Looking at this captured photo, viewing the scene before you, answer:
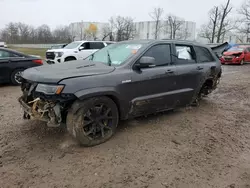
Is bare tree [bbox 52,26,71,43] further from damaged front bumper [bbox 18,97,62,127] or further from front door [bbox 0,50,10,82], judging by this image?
damaged front bumper [bbox 18,97,62,127]

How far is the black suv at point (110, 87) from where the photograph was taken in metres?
2.95

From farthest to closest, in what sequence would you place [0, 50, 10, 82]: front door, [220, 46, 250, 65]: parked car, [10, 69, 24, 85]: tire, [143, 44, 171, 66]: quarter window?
[220, 46, 250, 65]: parked car, [10, 69, 24, 85]: tire, [0, 50, 10, 82]: front door, [143, 44, 171, 66]: quarter window

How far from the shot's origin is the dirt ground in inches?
98.5

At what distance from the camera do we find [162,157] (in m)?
3.00

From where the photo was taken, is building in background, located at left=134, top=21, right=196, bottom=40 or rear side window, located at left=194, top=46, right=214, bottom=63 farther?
building in background, located at left=134, top=21, right=196, bottom=40

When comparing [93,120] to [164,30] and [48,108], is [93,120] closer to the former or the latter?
[48,108]

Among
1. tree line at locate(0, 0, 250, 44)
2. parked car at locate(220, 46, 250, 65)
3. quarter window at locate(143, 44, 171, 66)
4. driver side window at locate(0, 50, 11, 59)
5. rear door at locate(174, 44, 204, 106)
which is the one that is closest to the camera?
quarter window at locate(143, 44, 171, 66)

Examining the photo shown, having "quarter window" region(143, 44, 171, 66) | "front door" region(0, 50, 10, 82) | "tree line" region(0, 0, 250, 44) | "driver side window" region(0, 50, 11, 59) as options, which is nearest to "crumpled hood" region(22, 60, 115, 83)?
"quarter window" region(143, 44, 171, 66)

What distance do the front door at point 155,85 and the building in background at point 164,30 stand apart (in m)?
59.4

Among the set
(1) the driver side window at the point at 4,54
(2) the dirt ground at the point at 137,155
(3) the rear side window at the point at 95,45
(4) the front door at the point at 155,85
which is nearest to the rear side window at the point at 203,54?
(4) the front door at the point at 155,85

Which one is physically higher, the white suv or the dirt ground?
the white suv

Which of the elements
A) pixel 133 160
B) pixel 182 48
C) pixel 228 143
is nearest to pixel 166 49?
pixel 182 48

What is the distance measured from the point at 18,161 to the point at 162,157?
2.00m

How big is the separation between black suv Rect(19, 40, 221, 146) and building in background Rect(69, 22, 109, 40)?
61.6 metres
